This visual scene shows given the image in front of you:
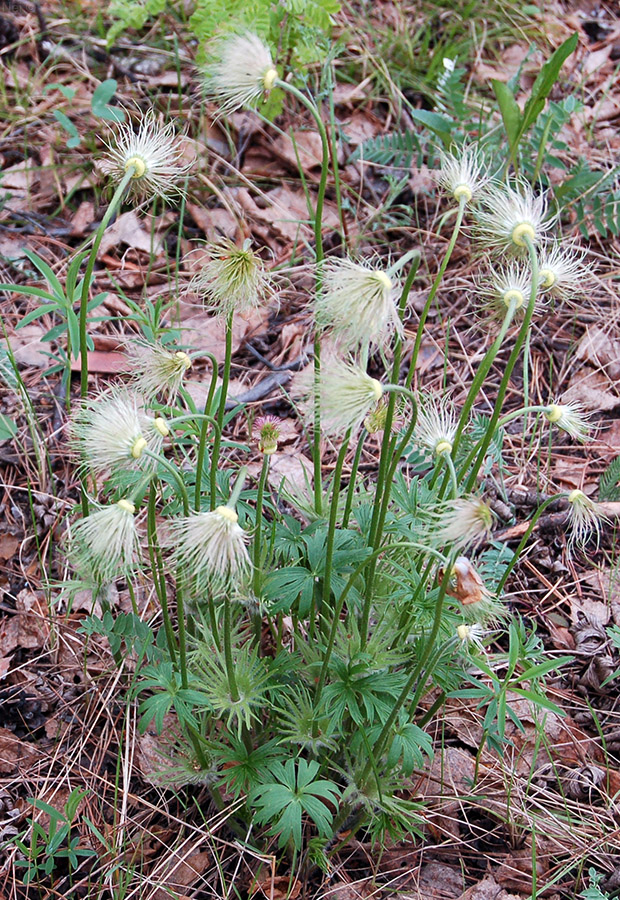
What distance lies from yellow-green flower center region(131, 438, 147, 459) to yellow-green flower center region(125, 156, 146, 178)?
542 millimetres

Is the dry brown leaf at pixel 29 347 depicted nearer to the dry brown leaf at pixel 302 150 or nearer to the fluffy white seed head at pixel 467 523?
the dry brown leaf at pixel 302 150

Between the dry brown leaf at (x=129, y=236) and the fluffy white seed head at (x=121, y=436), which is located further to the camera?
the dry brown leaf at (x=129, y=236)

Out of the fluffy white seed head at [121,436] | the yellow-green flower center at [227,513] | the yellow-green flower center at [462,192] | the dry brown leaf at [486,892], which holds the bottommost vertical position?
the dry brown leaf at [486,892]

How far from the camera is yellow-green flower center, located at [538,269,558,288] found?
163 cm

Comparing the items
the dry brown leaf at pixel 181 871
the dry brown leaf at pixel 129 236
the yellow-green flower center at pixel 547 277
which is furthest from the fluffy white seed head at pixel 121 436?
the dry brown leaf at pixel 129 236

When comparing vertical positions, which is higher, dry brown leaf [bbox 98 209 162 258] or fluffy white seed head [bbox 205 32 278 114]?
fluffy white seed head [bbox 205 32 278 114]

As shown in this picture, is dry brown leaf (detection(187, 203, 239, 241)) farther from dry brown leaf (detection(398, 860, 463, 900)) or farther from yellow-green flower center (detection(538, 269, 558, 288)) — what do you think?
dry brown leaf (detection(398, 860, 463, 900))

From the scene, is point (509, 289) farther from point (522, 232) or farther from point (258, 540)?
point (258, 540)

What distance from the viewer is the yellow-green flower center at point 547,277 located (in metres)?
1.63

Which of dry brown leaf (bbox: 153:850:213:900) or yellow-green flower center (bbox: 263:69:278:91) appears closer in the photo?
yellow-green flower center (bbox: 263:69:278:91)

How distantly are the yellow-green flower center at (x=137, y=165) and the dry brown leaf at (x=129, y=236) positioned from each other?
5.63ft

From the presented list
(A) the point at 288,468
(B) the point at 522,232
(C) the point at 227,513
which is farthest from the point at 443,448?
(A) the point at 288,468

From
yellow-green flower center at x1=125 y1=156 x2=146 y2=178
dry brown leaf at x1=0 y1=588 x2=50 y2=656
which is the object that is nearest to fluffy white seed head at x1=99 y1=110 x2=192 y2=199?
yellow-green flower center at x1=125 y1=156 x2=146 y2=178

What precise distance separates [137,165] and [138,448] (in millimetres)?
568
